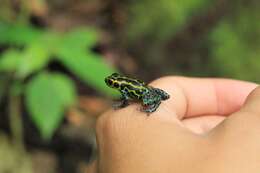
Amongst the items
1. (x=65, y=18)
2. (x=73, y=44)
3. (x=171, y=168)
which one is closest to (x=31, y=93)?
(x=73, y=44)

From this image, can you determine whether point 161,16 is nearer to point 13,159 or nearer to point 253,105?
point 13,159

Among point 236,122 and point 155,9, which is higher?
point 155,9

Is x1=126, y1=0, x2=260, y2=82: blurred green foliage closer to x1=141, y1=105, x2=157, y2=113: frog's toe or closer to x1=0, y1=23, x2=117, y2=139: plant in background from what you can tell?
x1=0, y1=23, x2=117, y2=139: plant in background

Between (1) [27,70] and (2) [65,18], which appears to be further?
(2) [65,18]

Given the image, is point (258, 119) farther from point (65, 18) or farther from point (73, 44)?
point (65, 18)

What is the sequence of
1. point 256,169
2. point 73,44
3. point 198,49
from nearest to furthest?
point 256,169
point 73,44
point 198,49

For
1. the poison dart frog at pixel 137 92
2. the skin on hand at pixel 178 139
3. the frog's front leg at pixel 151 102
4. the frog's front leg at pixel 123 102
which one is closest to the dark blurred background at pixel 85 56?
the poison dart frog at pixel 137 92

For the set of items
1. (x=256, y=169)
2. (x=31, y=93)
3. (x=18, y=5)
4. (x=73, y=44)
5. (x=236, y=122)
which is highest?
(x=18, y=5)

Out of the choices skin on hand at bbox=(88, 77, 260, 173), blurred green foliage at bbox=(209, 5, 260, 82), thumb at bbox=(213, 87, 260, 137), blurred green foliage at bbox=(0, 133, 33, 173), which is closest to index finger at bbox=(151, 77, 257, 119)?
skin on hand at bbox=(88, 77, 260, 173)

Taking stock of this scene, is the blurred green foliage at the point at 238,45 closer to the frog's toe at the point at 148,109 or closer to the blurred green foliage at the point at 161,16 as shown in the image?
the blurred green foliage at the point at 161,16
